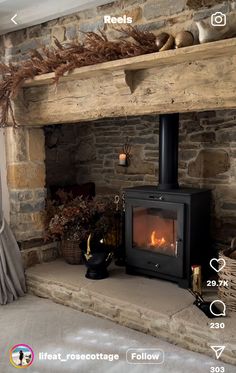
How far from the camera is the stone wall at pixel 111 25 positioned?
2195 mm

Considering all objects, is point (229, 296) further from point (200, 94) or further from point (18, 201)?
point (18, 201)

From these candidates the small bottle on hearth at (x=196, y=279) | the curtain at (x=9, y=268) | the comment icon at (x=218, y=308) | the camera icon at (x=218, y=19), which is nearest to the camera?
the camera icon at (x=218, y=19)

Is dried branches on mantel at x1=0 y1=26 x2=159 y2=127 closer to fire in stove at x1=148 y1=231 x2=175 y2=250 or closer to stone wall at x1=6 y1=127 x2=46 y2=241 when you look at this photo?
stone wall at x1=6 y1=127 x2=46 y2=241

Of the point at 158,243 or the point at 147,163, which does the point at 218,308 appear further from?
the point at 147,163

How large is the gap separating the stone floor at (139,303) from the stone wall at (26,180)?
41cm

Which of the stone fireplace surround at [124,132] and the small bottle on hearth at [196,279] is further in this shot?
the small bottle on hearth at [196,279]

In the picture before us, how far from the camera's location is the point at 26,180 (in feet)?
11.0

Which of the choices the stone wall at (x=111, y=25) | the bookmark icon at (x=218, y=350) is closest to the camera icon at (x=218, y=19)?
the stone wall at (x=111, y=25)


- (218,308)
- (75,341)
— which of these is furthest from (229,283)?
(75,341)

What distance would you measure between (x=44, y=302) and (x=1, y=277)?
40cm

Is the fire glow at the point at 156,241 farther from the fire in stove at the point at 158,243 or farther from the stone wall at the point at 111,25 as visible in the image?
the stone wall at the point at 111,25

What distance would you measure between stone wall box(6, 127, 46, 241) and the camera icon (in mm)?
1865

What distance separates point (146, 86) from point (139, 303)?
1.46 m

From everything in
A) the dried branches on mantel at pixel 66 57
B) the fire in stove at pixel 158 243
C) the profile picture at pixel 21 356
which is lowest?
the profile picture at pixel 21 356
